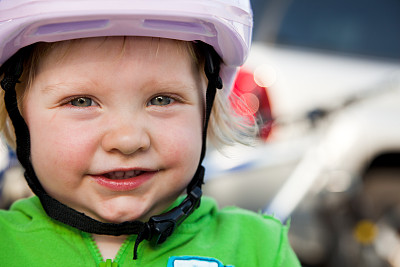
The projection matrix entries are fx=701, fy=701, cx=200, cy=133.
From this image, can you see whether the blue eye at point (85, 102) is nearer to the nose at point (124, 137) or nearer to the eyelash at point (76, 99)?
the eyelash at point (76, 99)

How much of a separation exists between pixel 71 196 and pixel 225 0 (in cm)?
78

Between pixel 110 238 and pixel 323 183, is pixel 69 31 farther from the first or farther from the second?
pixel 323 183

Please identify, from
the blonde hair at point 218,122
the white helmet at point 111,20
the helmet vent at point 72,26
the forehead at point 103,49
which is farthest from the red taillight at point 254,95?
the helmet vent at point 72,26

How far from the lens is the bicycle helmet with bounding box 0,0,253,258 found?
6.45 ft

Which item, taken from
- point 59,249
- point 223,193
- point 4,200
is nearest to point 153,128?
point 59,249

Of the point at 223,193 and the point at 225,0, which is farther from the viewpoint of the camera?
Result: the point at 223,193

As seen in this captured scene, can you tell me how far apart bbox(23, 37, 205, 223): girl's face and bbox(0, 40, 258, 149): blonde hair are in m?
0.07

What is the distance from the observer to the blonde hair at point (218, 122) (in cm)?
225

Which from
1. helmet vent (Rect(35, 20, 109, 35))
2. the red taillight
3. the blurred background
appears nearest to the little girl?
helmet vent (Rect(35, 20, 109, 35))

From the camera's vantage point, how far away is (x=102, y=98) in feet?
6.77

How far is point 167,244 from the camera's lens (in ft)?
7.47

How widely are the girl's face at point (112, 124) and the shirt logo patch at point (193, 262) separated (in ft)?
0.58

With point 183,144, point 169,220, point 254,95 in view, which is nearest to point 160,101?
point 183,144

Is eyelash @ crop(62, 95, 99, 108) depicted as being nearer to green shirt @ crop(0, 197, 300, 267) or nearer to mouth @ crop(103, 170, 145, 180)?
mouth @ crop(103, 170, 145, 180)
